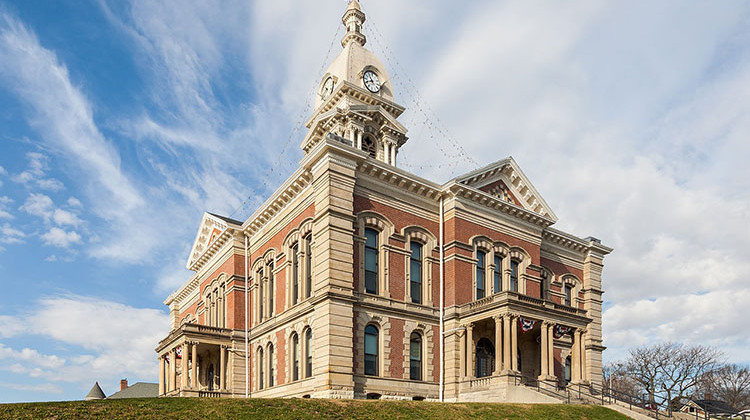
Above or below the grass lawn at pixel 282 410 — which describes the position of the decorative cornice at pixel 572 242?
above

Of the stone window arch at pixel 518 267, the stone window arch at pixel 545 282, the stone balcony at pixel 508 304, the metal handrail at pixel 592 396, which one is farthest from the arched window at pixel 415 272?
the stone window arch at pixel 545 282

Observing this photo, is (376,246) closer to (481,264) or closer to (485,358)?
(481,264)

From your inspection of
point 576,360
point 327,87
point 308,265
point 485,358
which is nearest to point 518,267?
point 485,358

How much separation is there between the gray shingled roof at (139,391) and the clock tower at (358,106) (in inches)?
1524

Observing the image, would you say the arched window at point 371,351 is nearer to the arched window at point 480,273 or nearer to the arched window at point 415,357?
the arched window at point 415,357

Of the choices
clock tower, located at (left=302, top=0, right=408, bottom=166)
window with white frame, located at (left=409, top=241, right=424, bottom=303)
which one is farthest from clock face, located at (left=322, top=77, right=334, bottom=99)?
window with white frame, located at (left=409, top=241, right=424, bottom=303)

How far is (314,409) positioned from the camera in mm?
20594

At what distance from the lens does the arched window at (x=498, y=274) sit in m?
34.2

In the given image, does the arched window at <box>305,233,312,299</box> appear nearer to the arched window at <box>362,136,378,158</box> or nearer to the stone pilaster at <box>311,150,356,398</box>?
the stone pilaster at <box>311,150,356,398</box>

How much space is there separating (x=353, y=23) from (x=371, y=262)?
2813cm

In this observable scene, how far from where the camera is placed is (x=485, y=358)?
32.6m

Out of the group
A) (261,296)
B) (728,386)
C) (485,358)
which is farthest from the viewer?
(728,386)

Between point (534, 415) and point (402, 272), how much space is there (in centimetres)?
988

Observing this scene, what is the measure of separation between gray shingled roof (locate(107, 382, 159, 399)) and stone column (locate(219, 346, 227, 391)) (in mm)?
38992
